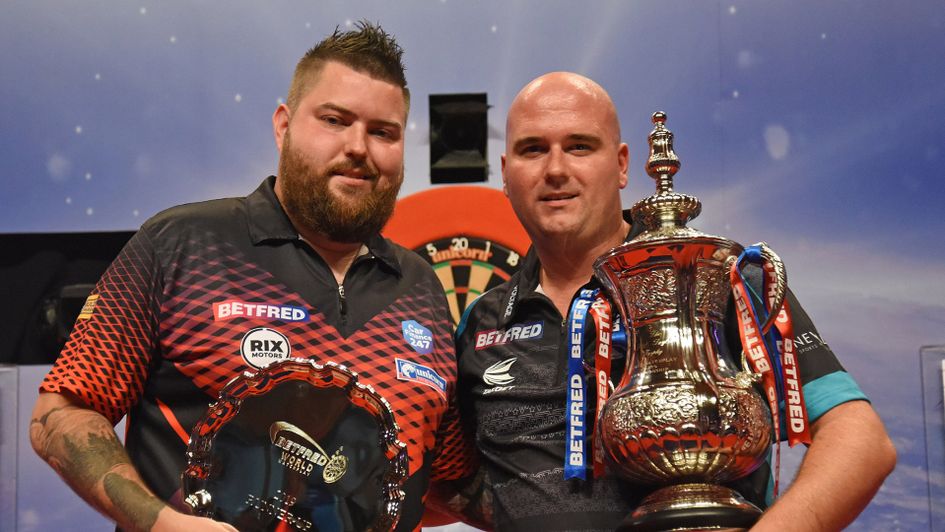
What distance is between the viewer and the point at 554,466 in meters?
2.02

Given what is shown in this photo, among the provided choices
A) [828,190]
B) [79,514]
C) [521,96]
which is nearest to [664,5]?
[828,190]

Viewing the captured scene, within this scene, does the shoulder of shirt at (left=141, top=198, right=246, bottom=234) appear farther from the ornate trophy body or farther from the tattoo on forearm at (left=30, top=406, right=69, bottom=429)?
the ornate trophy body

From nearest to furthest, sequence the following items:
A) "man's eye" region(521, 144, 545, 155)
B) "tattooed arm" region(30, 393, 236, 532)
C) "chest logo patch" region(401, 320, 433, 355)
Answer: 1. "tattooed arm" region(30, 393, 236, 532)
2. "chest logo patch" region(401, 320, 433, 355)
3. "man's eye" region(521, 144, 545, 155)

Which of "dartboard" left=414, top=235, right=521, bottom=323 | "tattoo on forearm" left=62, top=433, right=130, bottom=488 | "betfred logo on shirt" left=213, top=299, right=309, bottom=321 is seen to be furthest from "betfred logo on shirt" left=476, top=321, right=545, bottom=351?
"dartboard" left=414, top=235, right=521, bottom=323

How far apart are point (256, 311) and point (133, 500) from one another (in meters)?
0.49

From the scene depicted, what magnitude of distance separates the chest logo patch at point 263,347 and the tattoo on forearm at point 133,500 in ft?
1.18

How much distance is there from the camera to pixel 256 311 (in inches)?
79.9

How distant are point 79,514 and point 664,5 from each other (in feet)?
9.60

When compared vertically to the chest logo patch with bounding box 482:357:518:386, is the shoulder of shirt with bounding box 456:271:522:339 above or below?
above

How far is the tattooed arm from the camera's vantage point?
5.41 feet

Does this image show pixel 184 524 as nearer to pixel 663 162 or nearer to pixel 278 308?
pixel 278 308

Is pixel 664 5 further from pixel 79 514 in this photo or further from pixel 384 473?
pixel 79 514

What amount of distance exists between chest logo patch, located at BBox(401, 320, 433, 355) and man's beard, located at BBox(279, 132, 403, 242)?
0.75 feet

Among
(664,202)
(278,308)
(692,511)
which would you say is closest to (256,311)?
(278,308)
